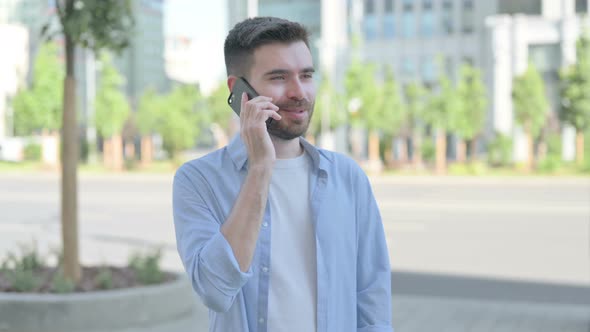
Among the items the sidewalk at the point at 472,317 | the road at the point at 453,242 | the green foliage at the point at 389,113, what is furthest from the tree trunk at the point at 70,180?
the green foliage at the point at 389,113

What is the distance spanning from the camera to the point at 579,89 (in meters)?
35.1

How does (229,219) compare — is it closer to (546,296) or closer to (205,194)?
(205,194)

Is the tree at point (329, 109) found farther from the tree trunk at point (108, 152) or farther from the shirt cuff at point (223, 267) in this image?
the shirt cuff at point (223, 267)

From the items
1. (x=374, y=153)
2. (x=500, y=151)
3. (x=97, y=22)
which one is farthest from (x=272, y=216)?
(x=500, y=151)

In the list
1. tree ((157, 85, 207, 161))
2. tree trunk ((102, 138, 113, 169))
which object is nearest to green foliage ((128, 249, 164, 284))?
tree ((157, 85, 207, 161))

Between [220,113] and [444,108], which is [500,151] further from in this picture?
[220,113]

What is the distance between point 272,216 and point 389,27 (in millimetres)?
62864

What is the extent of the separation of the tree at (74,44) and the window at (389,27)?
57.2m

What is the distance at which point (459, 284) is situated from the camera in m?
9.59

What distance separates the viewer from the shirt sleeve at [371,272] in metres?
2.45

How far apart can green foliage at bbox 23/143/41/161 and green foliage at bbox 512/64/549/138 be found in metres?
27.8

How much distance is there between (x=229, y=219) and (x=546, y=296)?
739 cm

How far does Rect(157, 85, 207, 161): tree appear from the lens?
4247cm

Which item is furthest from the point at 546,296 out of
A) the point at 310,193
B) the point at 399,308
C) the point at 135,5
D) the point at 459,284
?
the point at 310,193
